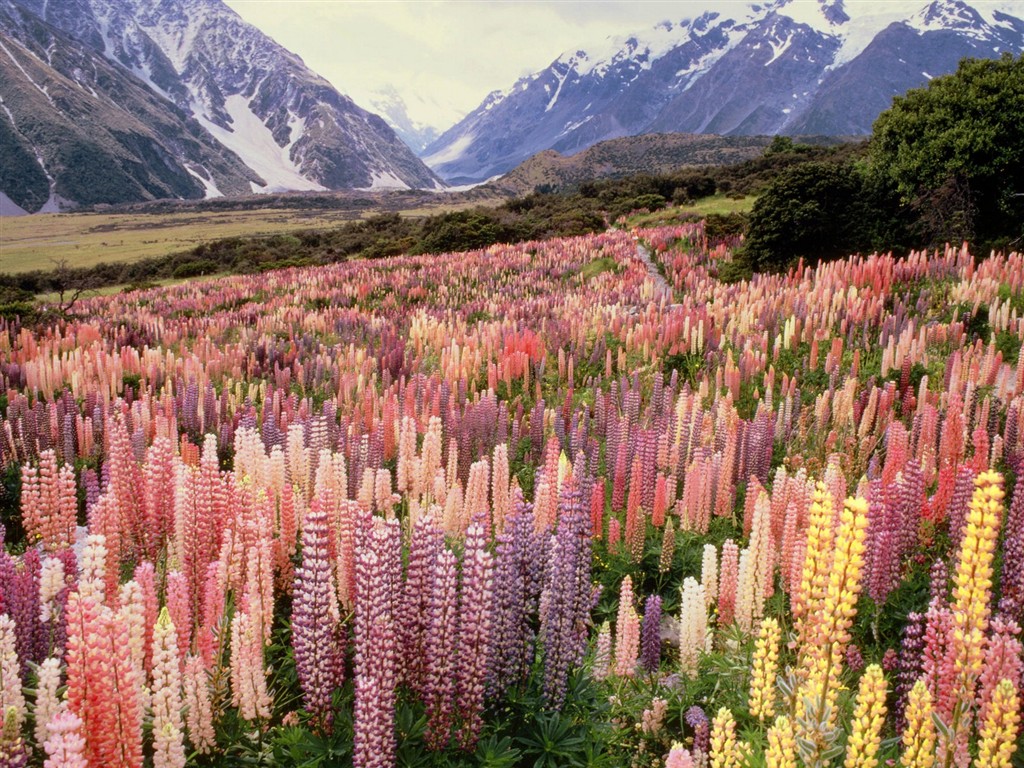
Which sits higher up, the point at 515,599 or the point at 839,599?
the point at 839,599

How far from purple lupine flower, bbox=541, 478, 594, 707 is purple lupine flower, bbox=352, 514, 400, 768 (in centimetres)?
70

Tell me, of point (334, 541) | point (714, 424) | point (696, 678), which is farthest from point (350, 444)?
point (696, 678)

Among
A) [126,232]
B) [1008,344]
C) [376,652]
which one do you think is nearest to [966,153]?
[1008,344]

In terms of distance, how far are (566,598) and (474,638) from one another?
0.53 meters

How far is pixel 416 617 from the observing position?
2756mm

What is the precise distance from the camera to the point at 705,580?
377cm

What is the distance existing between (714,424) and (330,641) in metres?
4.80

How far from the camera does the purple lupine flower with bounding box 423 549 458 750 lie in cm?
261

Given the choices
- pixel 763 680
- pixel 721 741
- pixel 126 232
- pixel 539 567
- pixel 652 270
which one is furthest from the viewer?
pixel 126 232

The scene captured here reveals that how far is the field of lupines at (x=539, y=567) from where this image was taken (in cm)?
221

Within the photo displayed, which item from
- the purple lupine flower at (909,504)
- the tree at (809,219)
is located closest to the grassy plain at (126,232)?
the tree at (809,219)

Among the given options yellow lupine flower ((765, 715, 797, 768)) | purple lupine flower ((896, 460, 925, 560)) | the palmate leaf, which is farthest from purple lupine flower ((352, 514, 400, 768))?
purple lupine flower ((896, 460, 925, 560))

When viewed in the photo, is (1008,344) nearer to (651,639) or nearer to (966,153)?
(651,639)

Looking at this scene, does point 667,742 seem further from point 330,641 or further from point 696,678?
point 330,641
